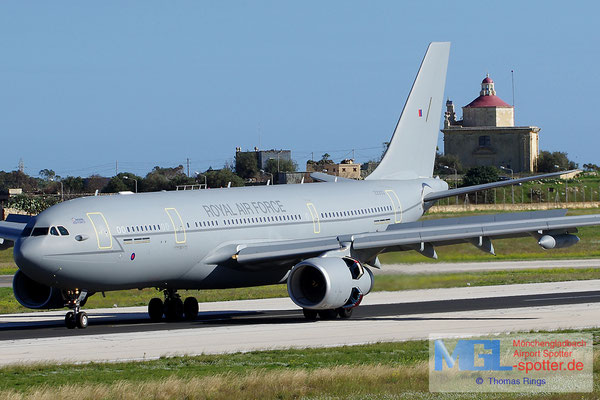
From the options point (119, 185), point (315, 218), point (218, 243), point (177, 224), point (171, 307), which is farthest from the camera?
point (119, 185)

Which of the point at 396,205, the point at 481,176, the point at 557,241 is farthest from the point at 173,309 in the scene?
the point at 481,176

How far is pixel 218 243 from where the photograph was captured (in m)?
35.4

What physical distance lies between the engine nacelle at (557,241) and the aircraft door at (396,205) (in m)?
9.42

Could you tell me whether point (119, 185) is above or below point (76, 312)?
above

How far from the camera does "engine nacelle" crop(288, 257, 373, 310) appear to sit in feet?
108

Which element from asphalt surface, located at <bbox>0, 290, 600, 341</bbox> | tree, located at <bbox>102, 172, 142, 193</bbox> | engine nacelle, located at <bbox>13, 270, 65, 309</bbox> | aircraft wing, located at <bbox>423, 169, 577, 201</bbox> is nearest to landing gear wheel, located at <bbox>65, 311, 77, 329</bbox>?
asphalt surface, located at <bbox>0, 290, 600, 341</bbox>

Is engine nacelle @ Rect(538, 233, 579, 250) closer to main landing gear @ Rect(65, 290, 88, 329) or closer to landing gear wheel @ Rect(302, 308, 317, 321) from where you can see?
landing gear wheel @ Rect(302, 308, 317, 321)

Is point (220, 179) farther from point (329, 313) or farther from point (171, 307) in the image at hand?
point (329, 313)

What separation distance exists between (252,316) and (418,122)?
13.0m

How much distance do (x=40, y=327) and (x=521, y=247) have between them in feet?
136

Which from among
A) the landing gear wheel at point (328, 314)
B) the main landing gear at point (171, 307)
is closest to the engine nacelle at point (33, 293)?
the main landing gear at point (171, 307)

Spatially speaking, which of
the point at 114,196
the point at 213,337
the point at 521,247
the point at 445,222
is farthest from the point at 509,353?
the point at 521,247

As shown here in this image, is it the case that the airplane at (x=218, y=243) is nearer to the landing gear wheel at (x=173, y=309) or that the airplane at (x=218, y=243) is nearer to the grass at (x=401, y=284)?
the landing gear wheel at (x=173, y=309)

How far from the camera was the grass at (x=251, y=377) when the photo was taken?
66.5ft
